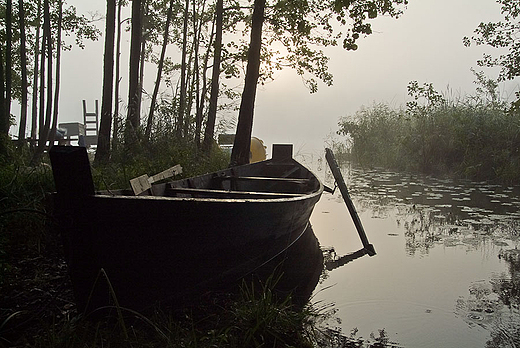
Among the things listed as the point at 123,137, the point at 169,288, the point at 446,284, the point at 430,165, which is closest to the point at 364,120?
the point at 430,165

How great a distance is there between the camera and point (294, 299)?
13.9ft

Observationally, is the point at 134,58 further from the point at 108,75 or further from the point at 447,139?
the point at 447,139

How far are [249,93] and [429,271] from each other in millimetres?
7252

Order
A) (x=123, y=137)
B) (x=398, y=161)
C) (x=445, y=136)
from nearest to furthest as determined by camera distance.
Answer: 1. (x=123, y=137)
2. (x=445, y=136)
3. (x=398, y=161)

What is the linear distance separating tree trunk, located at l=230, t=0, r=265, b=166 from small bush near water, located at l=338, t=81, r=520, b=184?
224 inches

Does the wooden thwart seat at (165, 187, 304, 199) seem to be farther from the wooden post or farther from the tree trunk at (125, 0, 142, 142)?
the tree trunk at (125, 0, 142, 142)

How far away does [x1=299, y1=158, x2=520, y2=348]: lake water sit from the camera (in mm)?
3762

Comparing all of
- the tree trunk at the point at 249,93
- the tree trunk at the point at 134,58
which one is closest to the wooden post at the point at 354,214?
the tree trunk at the point at 249,93

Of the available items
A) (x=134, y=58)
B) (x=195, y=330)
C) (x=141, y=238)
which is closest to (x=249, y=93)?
(x=134, y=58)

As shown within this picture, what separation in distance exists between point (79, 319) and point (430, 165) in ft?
48.2

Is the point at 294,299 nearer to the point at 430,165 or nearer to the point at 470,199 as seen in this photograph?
the point at 470,199

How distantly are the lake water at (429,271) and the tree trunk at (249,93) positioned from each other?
2388mm

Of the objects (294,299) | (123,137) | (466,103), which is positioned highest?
(466,103)

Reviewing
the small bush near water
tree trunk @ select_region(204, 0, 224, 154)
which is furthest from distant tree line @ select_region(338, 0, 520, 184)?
tree trunk @ select_region(204, 0, 224, 154)
